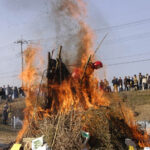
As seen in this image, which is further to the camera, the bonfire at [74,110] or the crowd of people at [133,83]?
the crowd of people at [133,83]

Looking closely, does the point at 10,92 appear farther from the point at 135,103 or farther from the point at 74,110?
the point at 74,110

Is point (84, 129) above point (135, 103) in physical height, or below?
below

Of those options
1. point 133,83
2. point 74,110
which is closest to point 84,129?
point 74,110

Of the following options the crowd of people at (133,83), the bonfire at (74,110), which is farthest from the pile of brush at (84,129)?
the crowd of people at (133,83)

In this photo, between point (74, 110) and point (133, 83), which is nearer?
point (74, 110)

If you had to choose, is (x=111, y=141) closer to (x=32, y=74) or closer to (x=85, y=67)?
(x=85, y=67)

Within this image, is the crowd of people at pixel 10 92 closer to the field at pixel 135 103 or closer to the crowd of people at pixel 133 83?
the field at pixel 135 103

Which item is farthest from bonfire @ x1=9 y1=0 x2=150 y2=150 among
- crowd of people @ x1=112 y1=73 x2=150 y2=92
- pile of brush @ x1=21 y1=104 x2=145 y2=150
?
crowd of people @ x1=112 y1=73 x2=150 y2=92

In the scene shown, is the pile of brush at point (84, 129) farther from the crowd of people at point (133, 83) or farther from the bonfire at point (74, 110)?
the crowd of people at point (133, 83)

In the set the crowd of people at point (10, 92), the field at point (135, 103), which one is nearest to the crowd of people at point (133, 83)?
the field at point (135, 103)

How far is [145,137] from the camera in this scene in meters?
11.4

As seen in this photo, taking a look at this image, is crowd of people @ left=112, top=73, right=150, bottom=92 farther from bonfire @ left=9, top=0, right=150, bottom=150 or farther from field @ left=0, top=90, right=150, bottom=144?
bonfire @ left=9, top=0, right=150, bottom=150

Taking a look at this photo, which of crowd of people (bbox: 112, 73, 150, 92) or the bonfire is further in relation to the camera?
crowd of people (bbox: 112, 73, 150, 92)

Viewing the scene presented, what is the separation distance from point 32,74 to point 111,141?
4.15 m
